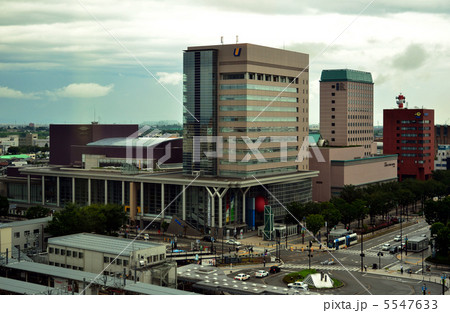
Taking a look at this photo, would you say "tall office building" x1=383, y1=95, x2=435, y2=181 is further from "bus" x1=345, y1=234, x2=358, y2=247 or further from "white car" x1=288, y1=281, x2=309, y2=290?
"white car" x1=288, y1=281, x2=309, y2=290

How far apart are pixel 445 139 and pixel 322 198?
93.1 m

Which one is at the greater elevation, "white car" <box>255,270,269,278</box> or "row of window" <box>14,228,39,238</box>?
"row of window" <box>14,228,39,238</box>

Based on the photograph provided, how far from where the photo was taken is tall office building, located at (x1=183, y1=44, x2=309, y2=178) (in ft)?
240

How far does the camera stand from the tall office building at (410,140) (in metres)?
118

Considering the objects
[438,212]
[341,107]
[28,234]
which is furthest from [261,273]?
[341,107]

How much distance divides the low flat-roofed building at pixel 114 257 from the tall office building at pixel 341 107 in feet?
245

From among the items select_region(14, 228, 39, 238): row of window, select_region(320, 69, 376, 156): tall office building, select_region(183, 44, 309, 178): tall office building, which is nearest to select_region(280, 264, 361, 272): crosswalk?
select_region(183, 44, 309, 178): tall office building

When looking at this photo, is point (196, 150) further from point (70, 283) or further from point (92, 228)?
point (70, 283)

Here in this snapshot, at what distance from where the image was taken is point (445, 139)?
173250 millimetres

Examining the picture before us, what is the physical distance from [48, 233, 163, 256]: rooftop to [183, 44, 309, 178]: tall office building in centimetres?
2588

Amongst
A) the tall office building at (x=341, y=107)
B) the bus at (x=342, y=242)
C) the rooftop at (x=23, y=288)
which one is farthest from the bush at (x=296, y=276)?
the tall office building at (x=341, y=107)

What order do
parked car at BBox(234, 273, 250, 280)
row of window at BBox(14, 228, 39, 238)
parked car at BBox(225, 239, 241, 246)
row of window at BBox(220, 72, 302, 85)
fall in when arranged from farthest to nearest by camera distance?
row of window at BBox(220, 72, 302, 85), parked car at BBox(225, 239, 241, 246), row of window at BBox(14, 228, 39, 238), parked car at BBox(234, 273, 250, 280)

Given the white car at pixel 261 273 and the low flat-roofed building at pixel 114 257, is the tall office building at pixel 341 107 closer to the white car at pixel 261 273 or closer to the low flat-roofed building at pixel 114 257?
the white car at pixel 261 273

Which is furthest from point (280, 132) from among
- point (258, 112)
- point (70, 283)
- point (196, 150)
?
point (70, 283)
